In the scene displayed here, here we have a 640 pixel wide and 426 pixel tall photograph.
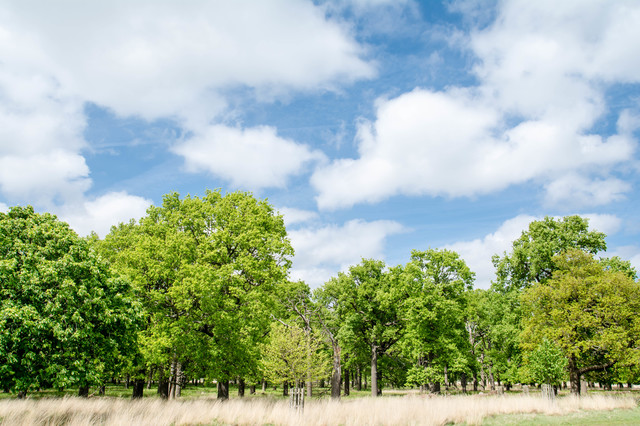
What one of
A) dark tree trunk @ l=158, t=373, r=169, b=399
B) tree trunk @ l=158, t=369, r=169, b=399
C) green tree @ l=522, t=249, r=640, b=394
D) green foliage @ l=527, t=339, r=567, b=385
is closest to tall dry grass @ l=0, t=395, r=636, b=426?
tree trunk @ l=158, t=369, r=169, b=399

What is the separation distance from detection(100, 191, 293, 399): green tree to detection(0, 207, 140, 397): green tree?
18.3 feet

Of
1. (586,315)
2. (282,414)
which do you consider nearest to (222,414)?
(282,414)

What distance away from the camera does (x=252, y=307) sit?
24.0 metres

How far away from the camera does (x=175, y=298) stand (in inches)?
980

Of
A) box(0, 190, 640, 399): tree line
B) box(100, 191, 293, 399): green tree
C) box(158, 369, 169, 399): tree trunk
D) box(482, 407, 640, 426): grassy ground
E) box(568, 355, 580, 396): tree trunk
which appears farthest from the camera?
box(568, 355, 580, 396): tree trunk


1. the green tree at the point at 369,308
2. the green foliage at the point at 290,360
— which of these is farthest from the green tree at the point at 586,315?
the green foliage at the point at 290,360

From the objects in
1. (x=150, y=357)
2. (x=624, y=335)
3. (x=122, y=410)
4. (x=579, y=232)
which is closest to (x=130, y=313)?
(x=122, y=410)

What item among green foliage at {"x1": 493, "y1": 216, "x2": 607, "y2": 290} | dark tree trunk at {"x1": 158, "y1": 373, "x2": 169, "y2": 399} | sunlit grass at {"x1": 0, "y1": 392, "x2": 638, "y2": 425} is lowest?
dark tree trunk at {"x1": 158, "y1": 373, "x2": 169, "y2": 399}

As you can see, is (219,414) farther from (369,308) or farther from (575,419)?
(369,308)

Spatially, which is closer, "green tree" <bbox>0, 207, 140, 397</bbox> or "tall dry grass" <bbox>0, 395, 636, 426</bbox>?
"tall dry grass" <bbox>0, 395, 636, 426</bbox>

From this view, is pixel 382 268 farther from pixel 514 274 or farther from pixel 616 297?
pixel 616 297

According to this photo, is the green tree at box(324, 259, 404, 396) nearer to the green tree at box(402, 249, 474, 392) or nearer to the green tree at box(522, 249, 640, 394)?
the green tree at box(402, 249, 474, 392)

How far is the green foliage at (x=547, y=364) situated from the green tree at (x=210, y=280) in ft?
65.2

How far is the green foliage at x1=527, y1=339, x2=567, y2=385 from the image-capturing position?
2847 centimetres
